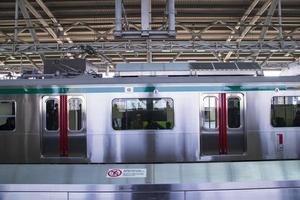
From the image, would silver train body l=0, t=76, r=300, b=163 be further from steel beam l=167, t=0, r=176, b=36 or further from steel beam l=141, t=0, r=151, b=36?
steel beam l=141, t=0, r=151, b=36

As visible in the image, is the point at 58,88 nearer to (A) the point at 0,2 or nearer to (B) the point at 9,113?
(B) the point at 9,113

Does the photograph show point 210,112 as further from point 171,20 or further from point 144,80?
point 171,20

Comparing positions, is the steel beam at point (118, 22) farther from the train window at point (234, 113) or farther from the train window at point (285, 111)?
the train window at point (285, 111)

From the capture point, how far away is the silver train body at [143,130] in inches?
352

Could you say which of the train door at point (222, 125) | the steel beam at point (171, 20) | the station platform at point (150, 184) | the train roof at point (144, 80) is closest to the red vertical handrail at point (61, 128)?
the train roof at point (144, 80)

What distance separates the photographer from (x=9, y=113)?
9086 millimetres

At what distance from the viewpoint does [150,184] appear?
5117 millimetres

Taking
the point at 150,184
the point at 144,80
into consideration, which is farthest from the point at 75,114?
the point at 150,184

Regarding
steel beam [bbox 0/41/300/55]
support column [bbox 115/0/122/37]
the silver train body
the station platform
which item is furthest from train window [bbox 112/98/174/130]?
steel beam [bbox 0/41/300/55]

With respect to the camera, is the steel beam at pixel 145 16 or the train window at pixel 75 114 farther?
the steel beam at pixel 145 16

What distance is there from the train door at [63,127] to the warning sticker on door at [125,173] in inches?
144

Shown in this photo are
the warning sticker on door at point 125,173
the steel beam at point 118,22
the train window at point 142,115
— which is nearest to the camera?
the warning sticker on door at point 125,173

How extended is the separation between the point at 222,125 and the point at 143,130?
1.64m

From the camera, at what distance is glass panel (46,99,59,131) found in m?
9.00
